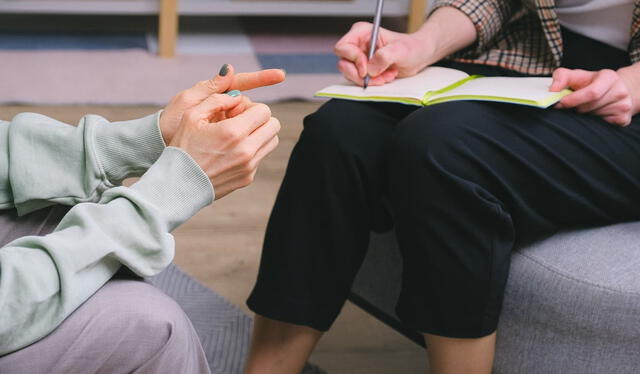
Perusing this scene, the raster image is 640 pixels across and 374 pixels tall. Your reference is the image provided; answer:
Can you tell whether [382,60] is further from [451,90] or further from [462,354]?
[462,354]

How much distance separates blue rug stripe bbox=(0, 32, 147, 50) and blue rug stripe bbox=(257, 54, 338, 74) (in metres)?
0.40

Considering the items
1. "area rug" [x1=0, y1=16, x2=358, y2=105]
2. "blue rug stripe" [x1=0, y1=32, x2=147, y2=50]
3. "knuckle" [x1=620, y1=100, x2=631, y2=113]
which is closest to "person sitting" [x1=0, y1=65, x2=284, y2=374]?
"knuckle" [x1=620, y1=100, x2=631, y2=113]

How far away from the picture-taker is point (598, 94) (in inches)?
42.0

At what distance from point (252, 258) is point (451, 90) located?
2.07ft

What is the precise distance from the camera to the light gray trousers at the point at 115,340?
2.24ft

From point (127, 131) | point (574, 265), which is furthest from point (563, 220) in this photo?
point (127, 131)

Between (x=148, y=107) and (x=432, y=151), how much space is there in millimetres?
1374

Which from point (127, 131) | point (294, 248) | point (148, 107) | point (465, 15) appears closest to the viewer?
point (127, 131)

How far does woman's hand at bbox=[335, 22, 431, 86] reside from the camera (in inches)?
46.7

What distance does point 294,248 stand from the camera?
1114mm

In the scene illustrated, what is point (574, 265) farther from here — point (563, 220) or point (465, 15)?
point (465, 15)

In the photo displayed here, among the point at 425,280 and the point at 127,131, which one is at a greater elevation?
the point at 127,131

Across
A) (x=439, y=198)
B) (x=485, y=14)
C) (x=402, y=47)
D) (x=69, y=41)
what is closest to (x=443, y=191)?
(x=439, y=198)

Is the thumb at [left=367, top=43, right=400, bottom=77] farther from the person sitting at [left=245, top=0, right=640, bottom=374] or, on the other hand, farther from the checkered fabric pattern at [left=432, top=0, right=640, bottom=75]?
the checkered fabric pattern at [left=432, top=0, right=640, bottom=75]
